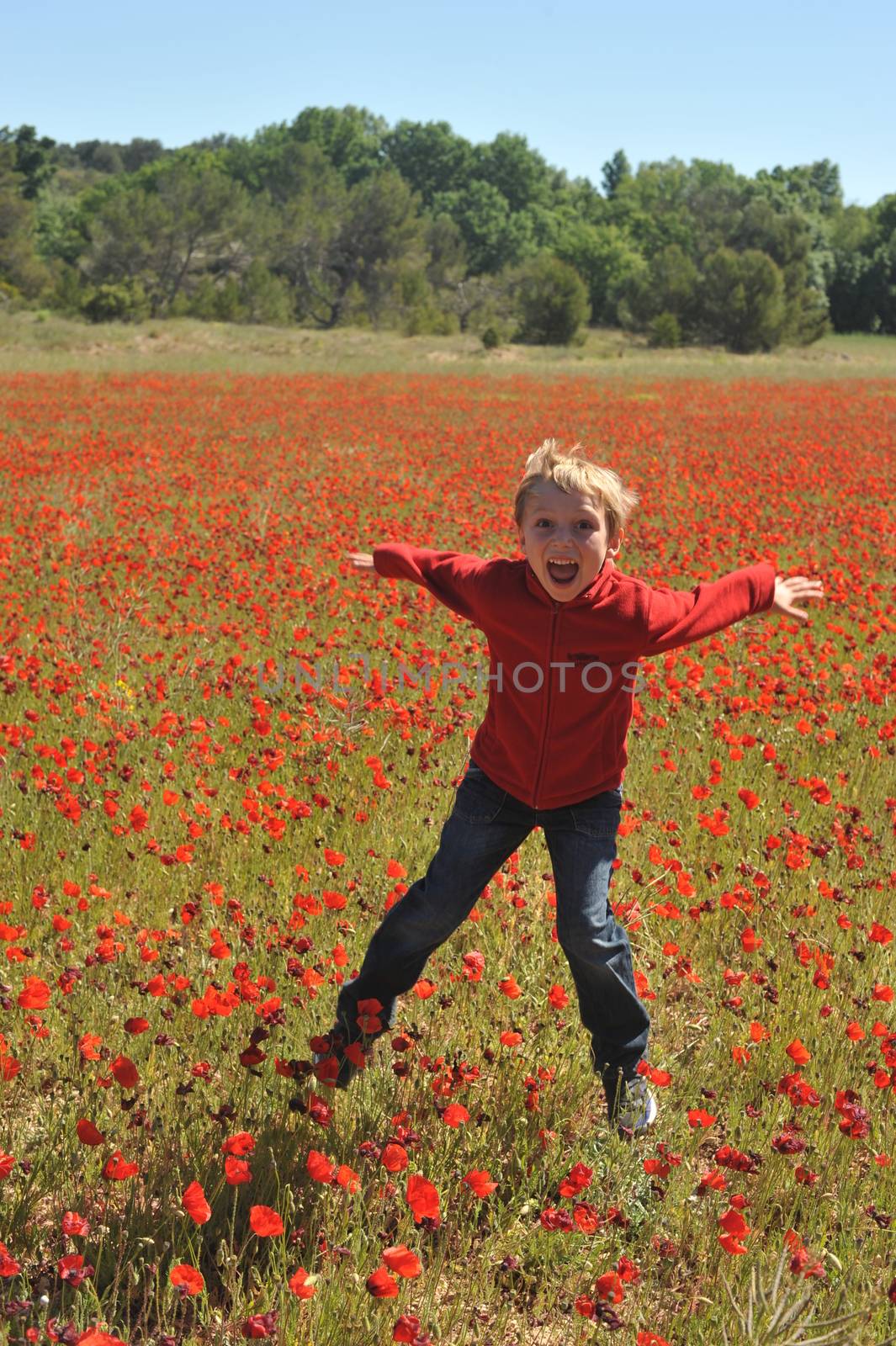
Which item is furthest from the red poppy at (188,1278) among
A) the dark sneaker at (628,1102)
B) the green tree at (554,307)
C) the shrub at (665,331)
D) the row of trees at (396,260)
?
the shrub at (665,331)

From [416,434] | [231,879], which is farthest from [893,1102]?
[416,434]

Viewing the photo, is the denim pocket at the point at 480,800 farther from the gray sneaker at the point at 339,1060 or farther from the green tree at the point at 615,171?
the green tree at the point at 615,171

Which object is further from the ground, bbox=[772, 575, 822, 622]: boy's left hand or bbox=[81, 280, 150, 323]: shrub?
bbox=[81, 280, 150, 323]: shrub

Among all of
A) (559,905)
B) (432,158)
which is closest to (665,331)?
(559,905)

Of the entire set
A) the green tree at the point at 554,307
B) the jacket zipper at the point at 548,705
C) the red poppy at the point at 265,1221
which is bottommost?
the red poppy at the point at 265,1221

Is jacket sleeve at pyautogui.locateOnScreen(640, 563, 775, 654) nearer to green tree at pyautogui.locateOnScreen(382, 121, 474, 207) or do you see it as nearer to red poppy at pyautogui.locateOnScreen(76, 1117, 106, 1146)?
red poppy at pyautogui.locateOnScreen(76, 1117, 106, 1146)

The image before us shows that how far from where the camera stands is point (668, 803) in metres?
4.68

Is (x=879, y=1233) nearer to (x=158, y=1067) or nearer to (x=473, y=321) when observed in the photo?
(x=158, y=1067)

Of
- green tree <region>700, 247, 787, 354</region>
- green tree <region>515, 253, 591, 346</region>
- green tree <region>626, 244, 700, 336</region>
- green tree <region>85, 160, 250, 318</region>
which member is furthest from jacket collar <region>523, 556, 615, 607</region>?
green tree <region>626, 244, 700, 336</region>

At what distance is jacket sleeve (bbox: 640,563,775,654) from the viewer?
8.93ft

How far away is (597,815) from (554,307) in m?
52.5

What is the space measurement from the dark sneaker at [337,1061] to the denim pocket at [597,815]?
2.54ft

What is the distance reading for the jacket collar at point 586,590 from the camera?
2.71m

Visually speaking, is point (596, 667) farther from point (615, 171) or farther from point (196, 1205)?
point (615, 171)
